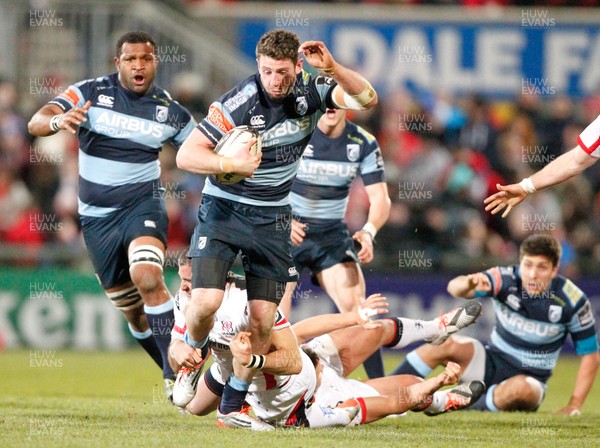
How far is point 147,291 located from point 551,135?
10625 mm

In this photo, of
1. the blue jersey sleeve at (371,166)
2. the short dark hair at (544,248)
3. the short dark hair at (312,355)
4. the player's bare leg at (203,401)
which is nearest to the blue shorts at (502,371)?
the short dark hair at (544,248)

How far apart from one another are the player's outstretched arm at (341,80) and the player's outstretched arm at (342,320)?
1616 mm

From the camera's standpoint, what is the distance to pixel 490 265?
50.1ft

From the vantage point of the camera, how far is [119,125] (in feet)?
30.5

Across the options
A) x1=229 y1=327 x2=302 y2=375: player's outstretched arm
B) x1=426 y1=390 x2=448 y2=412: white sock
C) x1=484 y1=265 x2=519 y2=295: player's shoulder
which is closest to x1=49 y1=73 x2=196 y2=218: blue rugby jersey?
x1=229 y1=327 x2=302 y2=375: player's outstretched arm

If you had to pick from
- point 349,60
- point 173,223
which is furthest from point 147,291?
point 349,60

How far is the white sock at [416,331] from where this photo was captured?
8812 mm

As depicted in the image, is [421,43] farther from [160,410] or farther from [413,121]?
A: [160,410]

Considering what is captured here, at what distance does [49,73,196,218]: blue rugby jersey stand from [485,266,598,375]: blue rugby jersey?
3.18 metres

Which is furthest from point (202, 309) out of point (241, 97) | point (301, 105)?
point (301, 105)

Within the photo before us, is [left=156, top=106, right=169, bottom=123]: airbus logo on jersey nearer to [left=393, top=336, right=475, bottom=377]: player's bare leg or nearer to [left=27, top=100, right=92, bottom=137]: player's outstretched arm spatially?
[left=27, top=100, right=92, bottom=137]: player's outstretched arm

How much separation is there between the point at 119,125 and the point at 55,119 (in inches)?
33.6

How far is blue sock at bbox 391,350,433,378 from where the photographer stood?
30.4 feet

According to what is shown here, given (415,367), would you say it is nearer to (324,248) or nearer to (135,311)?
(324,248)
